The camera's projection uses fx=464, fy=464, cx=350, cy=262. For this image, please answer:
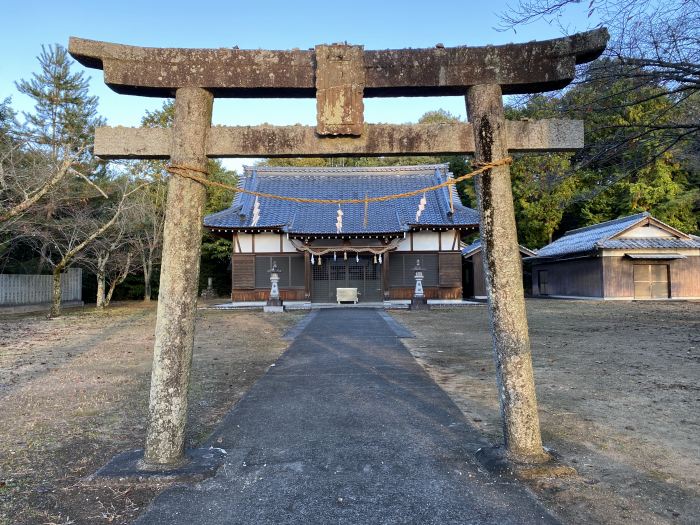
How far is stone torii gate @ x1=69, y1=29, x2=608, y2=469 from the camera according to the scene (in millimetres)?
3611

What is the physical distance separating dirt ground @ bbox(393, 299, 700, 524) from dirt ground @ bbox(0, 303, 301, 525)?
9.06 ft

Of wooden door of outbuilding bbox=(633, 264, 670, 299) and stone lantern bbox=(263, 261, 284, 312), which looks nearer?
stone lantern bbox=(263, 261, 284, 312)

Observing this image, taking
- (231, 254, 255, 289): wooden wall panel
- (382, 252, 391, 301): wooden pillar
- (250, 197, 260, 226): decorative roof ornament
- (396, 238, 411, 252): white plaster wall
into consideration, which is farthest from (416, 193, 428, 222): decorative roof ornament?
(231, 254, 255, 289): wooden wall panel

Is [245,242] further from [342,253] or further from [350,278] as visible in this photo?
[350,278]

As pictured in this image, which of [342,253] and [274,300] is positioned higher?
[342,253]

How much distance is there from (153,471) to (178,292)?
130 centimetres

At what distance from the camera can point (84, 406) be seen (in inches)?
207

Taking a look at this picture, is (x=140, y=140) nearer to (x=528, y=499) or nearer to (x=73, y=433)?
(x=73, y=433)

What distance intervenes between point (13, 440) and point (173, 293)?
223 centimetres

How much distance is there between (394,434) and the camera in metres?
4.13

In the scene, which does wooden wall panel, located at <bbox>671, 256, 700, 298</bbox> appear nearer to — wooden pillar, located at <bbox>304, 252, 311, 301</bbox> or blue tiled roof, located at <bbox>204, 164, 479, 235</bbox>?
blue tiled roof, located at <bbox>204, 164, 479, 235</bbox>

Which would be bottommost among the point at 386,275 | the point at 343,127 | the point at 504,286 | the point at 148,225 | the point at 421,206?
the point at 504,286

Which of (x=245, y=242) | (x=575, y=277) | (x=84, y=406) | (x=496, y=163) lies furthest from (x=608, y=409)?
(x=575, y=277)

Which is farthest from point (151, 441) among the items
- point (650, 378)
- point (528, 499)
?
point (650, 378)
